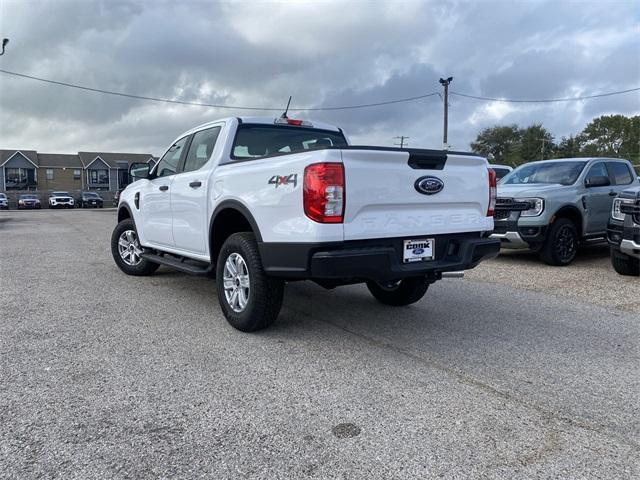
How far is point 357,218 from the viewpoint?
12.1ft

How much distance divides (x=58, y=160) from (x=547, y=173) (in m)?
69.4

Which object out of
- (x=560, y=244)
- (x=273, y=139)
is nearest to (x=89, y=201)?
(x=560, y=244)

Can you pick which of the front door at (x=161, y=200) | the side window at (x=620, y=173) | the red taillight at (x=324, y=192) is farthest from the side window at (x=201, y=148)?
the side window at (x=620, y=173)

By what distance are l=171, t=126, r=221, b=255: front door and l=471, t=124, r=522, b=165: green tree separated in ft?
255

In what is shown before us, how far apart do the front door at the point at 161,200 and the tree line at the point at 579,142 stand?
6815 centimetres

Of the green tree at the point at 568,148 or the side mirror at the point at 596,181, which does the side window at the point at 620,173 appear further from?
the green tree at the point at 568,148

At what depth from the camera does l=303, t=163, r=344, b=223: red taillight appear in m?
3.52

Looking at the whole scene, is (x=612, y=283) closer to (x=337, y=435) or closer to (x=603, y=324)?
(x=603, y=324)

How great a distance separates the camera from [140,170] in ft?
22.4

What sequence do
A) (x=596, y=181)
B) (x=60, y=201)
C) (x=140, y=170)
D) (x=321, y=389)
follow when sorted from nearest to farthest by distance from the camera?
(x=321, y=389) < (x=140, y=170) < (x=596, y=181) < (x=60, y=201)

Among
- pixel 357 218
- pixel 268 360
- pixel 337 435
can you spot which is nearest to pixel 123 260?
pixel 268 360

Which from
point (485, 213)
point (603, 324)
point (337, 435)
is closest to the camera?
point (337, 435)

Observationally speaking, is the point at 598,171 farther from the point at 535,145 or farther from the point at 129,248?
the point at 535,145

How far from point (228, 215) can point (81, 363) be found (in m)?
1.76
